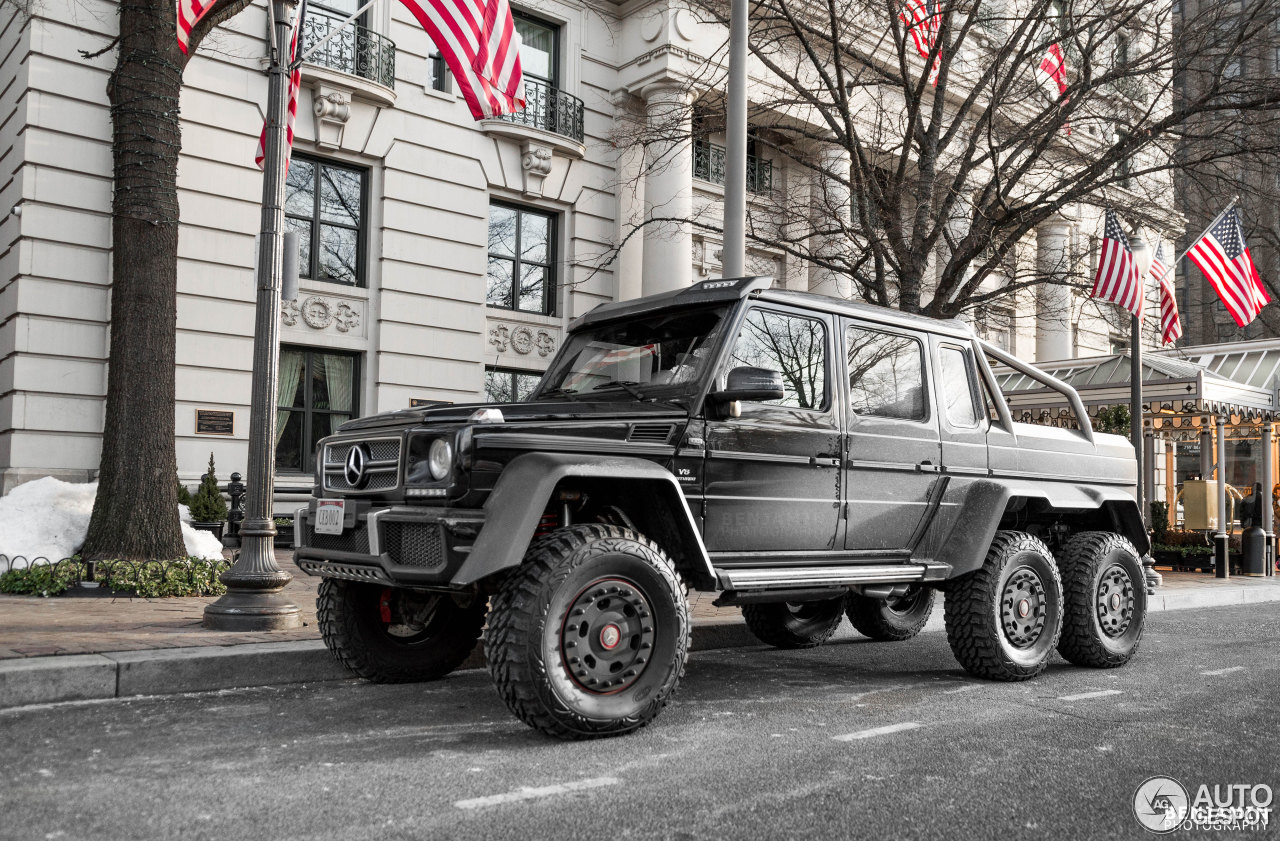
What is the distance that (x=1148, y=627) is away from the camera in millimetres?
10445

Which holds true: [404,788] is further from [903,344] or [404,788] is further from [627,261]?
[627,261]

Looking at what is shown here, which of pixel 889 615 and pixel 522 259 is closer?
pixel 889 615

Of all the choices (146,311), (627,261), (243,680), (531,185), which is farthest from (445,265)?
(243,680)

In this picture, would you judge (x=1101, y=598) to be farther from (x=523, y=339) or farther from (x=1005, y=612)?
(x=523, y=339)

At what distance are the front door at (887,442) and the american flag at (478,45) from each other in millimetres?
4972

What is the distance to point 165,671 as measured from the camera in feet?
19.5

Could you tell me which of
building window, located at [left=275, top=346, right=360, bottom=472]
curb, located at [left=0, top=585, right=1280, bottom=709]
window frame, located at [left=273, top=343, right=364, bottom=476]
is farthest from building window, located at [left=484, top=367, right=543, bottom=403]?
curb, located at [left=0, top=585, right=1280, bottom=709]

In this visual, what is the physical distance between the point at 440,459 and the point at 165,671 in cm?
235

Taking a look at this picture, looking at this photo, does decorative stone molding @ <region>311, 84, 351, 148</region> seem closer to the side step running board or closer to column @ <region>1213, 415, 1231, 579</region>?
the side step running board

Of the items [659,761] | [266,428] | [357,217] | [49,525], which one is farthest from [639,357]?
[357,217]

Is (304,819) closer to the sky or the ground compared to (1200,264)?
closer to the ground

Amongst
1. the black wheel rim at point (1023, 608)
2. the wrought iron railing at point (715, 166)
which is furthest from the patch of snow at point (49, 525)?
the wrought iron railing at point (715, 166)

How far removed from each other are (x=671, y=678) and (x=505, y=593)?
2.97ft

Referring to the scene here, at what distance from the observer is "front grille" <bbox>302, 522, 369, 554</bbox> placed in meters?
5.16
